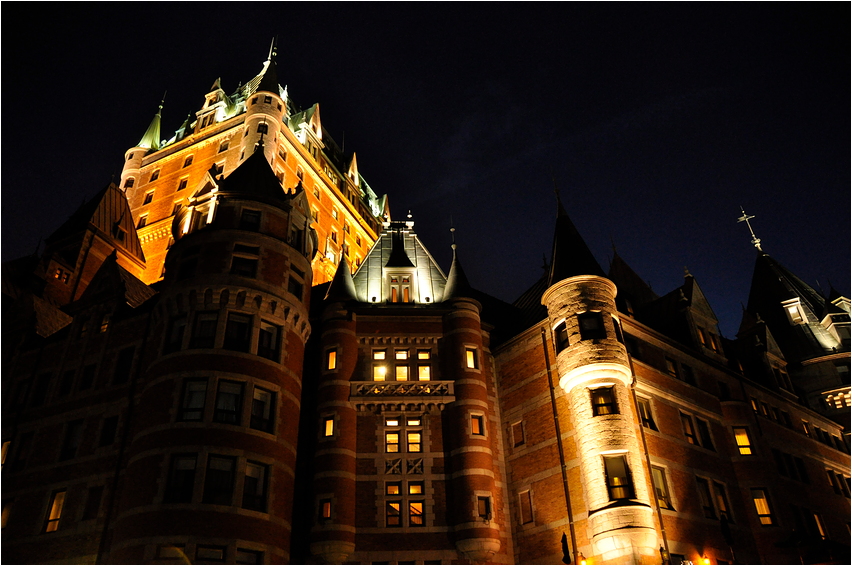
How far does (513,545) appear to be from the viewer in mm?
32938

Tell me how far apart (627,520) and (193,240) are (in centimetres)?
2610

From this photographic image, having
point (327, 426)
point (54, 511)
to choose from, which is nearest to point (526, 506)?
point (327, 426)

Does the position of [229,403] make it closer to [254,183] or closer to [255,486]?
[255,486]

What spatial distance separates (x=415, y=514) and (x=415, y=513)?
0.05 metres

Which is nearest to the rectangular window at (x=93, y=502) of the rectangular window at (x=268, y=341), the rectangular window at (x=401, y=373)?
the rectangular window at (x=268, y=341)

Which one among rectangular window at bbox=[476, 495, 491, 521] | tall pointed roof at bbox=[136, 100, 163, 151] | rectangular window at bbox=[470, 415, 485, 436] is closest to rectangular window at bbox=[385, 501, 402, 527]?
rectangular window at bbox=[476, 495, 491, 521]

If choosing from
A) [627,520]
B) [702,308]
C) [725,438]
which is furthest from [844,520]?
[627,520]

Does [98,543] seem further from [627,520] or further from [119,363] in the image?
[627,520]

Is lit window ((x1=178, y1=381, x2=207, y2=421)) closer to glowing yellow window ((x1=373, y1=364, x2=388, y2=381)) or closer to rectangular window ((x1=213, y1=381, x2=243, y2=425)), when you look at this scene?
rectangular window ((x1=213, y1=381, x2=243, y2=425))

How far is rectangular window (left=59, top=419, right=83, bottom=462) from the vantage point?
113 feet

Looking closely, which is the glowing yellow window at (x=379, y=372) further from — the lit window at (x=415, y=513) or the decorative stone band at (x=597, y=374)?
the decorative stone band at (x=597, y=374)

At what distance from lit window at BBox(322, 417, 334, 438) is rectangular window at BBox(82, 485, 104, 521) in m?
10.7

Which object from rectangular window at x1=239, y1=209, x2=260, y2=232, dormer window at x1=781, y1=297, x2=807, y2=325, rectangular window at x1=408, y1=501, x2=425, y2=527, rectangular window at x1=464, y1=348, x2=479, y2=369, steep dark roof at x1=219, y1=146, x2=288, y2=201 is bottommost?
rectangular window at x1=408, y1=501, x2=425, y2=527

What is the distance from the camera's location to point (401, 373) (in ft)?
120
